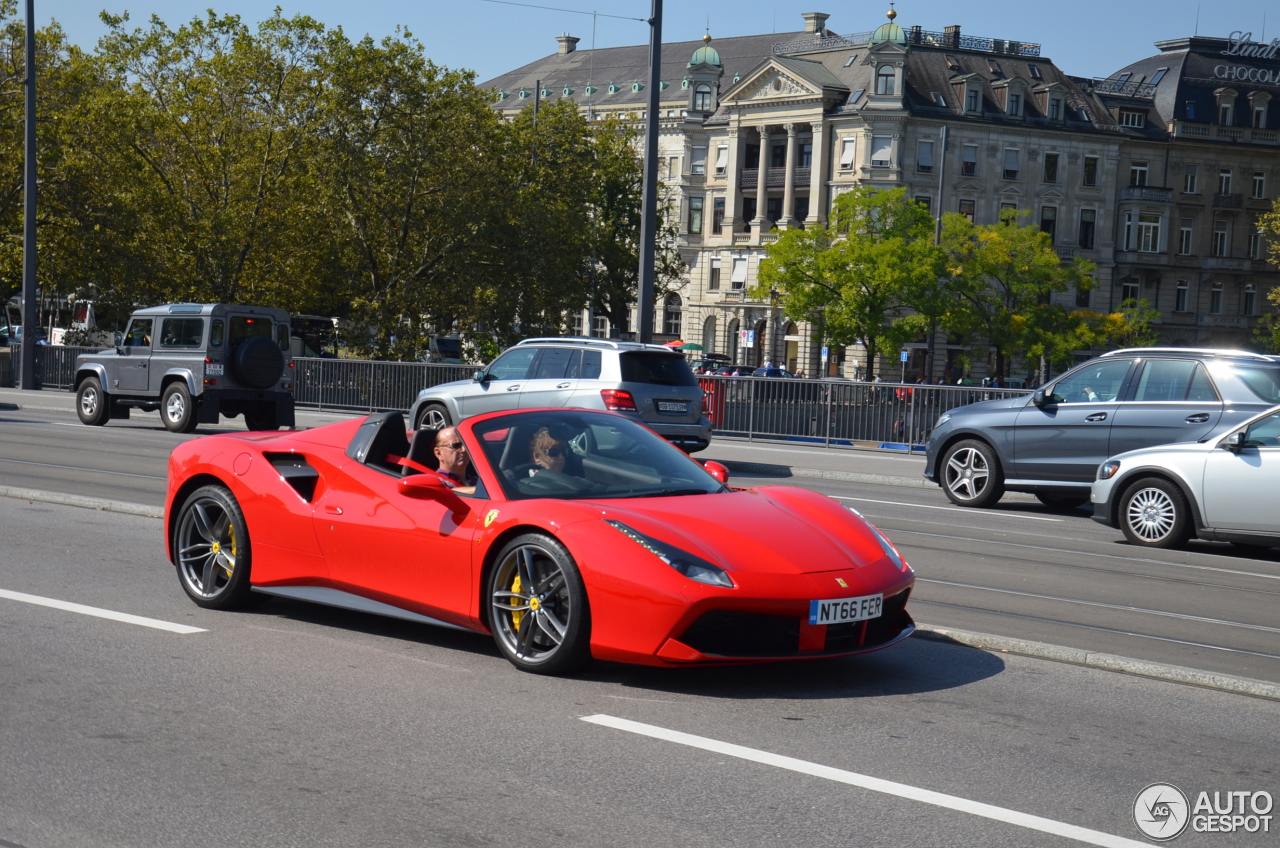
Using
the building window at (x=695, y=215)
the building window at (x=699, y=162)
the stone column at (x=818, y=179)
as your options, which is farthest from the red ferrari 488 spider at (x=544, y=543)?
the building window at (x=699, y=162)

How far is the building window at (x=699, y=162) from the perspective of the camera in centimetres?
9669

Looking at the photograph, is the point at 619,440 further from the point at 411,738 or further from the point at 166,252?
the point at 166,252

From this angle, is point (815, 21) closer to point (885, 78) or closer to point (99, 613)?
point (885, 78)

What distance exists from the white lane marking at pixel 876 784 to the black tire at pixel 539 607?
A: 1.88 feet

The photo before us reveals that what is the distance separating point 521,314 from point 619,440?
1616 inches

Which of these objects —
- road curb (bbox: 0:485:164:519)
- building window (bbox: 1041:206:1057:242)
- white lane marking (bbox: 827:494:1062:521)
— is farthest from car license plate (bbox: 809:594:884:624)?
building window (bbox: 1041:206:1057:242)

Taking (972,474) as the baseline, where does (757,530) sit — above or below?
above

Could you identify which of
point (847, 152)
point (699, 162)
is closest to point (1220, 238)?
point (847, 152)

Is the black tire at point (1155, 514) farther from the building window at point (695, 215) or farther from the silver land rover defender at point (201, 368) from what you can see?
the building window at point (695, 215)

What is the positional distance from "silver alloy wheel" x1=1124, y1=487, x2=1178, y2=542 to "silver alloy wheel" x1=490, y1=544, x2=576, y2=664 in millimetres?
7752

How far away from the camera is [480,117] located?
47.2 metres

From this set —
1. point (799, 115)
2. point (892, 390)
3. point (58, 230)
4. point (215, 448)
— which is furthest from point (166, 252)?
point (799, 115)

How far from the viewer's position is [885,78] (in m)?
86.2

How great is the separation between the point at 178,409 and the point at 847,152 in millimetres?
68723
